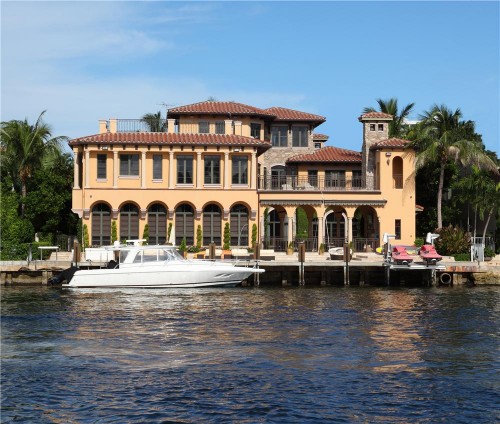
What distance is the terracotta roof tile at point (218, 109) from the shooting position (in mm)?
69000

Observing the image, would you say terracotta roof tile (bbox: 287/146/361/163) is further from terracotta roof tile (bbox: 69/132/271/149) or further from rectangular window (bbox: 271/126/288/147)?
terracotta roof tile (bbox: 69/132/271/149)

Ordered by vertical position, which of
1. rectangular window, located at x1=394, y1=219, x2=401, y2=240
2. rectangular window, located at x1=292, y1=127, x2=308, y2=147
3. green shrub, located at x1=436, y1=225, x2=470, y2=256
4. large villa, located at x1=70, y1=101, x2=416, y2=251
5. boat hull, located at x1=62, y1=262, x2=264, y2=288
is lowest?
boat hull, located at x1=62, y1=262, x2=264, y2=288

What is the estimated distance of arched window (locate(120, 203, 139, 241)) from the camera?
64.1 metres

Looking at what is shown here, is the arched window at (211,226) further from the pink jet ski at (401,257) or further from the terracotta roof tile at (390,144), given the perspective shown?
the pink jet ski at (401,257)

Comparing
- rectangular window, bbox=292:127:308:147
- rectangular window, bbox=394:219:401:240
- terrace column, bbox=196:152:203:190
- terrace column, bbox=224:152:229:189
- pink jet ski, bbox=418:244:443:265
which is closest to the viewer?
pink jet ski, bbox=418:244:443:265

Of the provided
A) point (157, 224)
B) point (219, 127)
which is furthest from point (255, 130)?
point (157, 224)

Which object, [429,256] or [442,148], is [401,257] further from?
[442,148]

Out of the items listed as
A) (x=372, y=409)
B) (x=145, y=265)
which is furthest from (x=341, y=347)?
(x=145, y=265)

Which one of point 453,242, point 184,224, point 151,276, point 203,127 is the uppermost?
point 203,127

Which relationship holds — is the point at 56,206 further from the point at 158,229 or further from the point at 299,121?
the point at 299,121

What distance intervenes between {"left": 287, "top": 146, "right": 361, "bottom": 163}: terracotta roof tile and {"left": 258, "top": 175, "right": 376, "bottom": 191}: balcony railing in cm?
154

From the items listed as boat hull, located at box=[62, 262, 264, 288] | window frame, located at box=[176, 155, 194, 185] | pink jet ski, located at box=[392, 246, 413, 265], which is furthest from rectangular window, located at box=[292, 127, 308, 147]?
boat hull, located at box=[62, 262, 264, 288]

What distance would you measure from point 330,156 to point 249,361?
153ft

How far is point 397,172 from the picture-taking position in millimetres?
69188
